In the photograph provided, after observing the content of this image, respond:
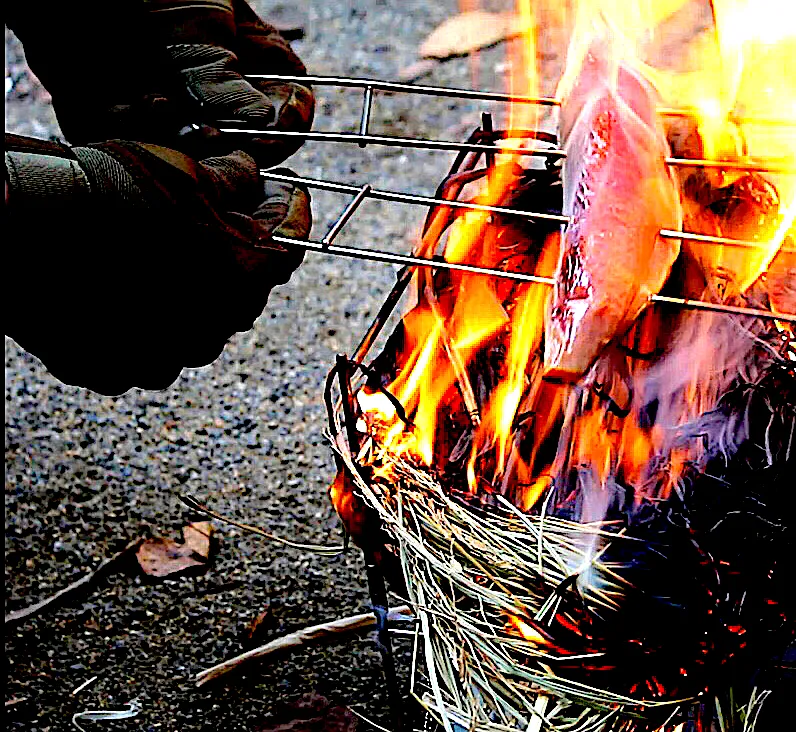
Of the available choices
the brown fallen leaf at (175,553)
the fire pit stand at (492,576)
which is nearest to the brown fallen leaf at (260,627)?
the brown fallen leaf at (175,553)

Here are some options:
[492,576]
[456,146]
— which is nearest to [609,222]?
[456,146]

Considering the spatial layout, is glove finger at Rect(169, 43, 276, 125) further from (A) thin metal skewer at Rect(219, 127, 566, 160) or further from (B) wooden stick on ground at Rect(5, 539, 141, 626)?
(B) wooden stick on ground at Rect(5, 539, 141, 626)

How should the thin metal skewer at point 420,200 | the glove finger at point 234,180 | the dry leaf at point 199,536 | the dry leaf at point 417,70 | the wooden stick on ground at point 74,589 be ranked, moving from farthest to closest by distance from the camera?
the dry leaf at point 417,70, the dry leaf at point 199,536, the wooden stick on ground at point 74,589, the glove finger at point 234,180, the thin metal skewer at point 420,200

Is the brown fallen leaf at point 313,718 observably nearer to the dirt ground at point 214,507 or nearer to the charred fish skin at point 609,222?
the dirt ground at point 214,507

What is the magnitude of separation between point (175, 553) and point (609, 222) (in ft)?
4.00

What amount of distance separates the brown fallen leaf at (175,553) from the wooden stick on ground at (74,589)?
33 mm

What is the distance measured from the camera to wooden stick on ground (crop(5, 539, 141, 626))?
2.09 metres

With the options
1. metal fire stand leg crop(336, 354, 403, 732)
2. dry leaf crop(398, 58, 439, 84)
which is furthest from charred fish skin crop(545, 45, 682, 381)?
dry leaf crop(398, 58, 439, 84)

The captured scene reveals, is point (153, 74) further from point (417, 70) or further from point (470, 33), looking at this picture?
point (470, 33)

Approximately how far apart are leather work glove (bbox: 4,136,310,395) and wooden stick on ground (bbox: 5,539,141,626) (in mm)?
701

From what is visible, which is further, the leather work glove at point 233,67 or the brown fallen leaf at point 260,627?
the brown fallen leaf at point 260,627

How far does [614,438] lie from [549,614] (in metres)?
0.23

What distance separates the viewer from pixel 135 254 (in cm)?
140

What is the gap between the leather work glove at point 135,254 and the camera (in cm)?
135
